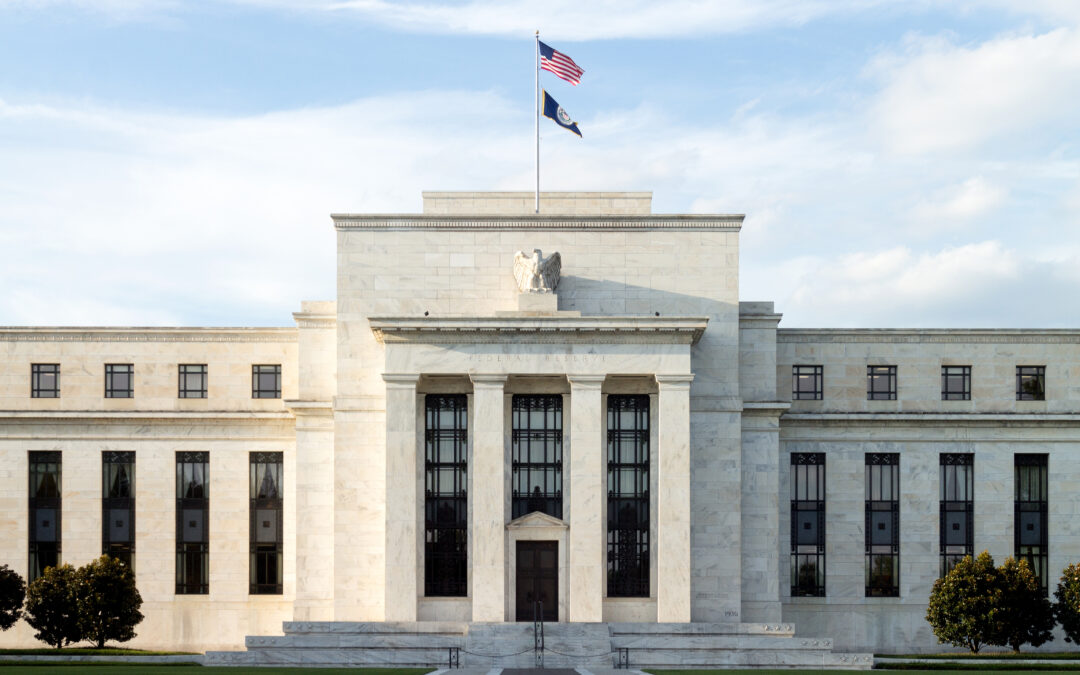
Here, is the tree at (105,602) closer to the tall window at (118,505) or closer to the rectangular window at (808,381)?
the tall window at (118,505)

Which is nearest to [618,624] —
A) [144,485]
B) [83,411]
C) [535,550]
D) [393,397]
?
[535,550]

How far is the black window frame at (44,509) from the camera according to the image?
5803cm

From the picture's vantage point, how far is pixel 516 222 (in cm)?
5519

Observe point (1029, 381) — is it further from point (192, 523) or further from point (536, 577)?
point (192, 523)

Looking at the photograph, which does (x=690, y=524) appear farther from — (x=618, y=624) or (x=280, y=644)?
(x=280, y=644)

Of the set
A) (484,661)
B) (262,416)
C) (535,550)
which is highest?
(262,416)

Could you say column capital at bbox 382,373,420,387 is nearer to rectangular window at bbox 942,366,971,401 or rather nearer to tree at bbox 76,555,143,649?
tree at bbox 76,555,143,649

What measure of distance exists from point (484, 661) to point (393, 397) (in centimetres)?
1179

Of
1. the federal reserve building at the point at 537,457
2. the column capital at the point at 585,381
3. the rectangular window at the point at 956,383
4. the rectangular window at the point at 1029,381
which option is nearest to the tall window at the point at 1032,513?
the federal reserve building at the point at 537,457

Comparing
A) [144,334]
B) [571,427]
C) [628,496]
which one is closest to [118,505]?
[144,334]

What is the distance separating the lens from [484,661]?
4806cm

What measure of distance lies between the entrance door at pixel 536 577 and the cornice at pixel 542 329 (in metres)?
9.09

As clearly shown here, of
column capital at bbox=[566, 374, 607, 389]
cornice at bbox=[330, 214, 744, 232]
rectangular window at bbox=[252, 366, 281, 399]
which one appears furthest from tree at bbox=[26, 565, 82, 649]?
column capital at bbox=[566, 374, 607, 389]

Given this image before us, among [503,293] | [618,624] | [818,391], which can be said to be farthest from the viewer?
[818,391]
